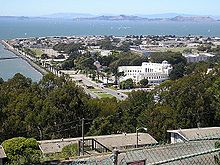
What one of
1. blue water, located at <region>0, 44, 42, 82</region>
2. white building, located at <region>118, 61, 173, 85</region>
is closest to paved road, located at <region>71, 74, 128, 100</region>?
white building, located at <region>118, 61, 173, 85</region>

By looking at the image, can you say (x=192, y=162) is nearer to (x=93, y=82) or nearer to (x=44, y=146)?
(x=44, y=146)

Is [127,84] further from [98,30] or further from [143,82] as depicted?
[98,30]

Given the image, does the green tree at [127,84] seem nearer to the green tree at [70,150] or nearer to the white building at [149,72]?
the white building at [149,72]

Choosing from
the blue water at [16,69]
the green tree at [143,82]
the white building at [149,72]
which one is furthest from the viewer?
the blue water at [16,69]

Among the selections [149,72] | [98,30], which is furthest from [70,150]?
[98,30]

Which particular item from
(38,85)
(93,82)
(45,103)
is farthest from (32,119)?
(93,82)

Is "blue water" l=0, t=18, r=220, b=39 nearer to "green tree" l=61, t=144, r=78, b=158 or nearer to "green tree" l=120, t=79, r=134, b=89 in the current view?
"green tree" l=120, t=79, r=134, b=89

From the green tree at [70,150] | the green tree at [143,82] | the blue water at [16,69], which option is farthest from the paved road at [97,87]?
the green tree at [70,150]

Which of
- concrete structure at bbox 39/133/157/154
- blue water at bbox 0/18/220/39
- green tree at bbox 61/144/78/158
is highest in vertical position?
green tree at bbox 61/144/78/158
